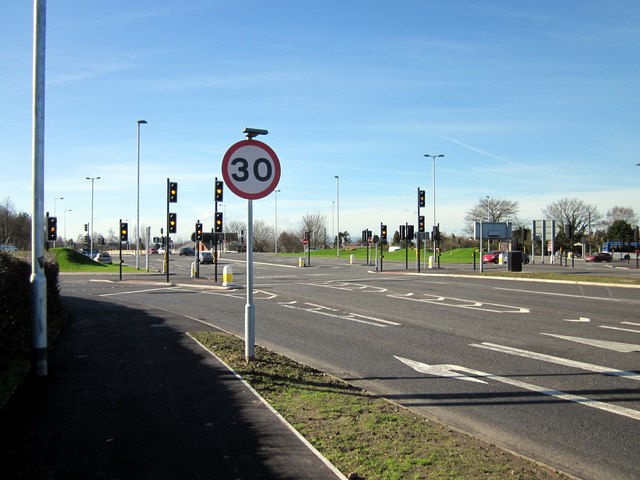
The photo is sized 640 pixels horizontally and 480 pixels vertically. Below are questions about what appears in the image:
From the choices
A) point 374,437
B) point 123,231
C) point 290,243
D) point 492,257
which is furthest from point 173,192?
point 290,243

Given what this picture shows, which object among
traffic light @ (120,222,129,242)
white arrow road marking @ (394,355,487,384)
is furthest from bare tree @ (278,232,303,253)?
white arrow road marking @ (394,355,487,384)

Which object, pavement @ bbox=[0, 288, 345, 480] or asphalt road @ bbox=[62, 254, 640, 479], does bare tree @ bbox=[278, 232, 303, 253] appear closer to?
asphalt road @ bbox=[62, 254, 640, 479]

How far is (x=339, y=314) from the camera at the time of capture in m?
15.0

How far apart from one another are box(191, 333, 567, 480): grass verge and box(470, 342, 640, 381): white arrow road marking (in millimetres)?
3581

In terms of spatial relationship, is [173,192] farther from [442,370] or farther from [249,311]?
[442,370]

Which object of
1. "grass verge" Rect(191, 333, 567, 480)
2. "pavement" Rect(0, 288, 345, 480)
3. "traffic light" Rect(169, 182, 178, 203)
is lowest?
"grass verge" Rect(191, 333, 567, 480)

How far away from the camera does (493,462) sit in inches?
172

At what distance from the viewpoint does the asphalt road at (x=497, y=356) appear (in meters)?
5.25

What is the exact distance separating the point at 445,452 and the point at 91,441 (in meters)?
2.94

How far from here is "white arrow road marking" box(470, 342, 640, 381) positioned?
300 inches

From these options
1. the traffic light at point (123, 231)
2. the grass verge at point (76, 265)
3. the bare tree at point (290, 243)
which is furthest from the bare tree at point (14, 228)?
the bare tree at point (290, 243)

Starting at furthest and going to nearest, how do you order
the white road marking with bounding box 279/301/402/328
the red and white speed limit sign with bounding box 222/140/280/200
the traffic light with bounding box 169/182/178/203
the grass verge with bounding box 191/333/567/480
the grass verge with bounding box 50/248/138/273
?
1. the grass verge with bounding box 50/248/138/273
2. the traffic light with bounding box 169/182/178/203
3. the white road marking with bounding box 279/301/402/328
4. the red and white speed limit sign with bounding box 222/140/280/200
5. the grass verge with bounding box 191/333/567/480

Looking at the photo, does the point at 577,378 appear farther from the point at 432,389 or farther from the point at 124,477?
the point at 124,477

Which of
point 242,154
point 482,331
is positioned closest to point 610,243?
point 482,331
